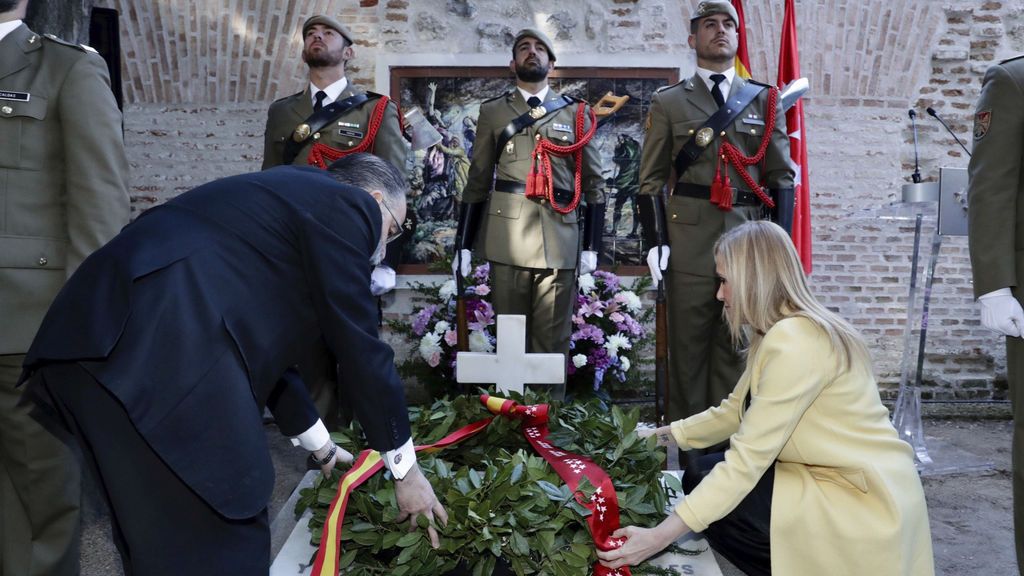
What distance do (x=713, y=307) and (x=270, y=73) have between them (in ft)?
10.9

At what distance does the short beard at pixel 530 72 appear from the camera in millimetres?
3980

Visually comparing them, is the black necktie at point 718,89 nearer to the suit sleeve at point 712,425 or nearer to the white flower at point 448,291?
the suit sleeve at point 712,425

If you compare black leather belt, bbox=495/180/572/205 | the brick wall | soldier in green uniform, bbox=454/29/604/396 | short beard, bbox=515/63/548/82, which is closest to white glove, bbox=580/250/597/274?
soldier in green uniform, bbox=454/29/604/396

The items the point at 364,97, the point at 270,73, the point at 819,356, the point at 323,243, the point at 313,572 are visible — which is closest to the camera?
the point at 323,243

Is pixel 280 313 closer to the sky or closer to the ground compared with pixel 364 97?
closer to the ground

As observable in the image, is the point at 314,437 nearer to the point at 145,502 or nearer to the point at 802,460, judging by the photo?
the point at 145,502

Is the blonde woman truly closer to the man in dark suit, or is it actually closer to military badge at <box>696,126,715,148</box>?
the man in dark suit

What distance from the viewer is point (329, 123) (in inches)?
148

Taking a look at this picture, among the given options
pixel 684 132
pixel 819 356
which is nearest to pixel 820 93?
pixel 684 132

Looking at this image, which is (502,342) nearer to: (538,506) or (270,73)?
(538,506)

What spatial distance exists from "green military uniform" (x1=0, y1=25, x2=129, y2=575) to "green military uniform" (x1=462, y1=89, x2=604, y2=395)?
6.20ft

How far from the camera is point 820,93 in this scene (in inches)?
214

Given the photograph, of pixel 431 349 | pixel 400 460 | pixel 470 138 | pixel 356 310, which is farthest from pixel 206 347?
pixel 470 138

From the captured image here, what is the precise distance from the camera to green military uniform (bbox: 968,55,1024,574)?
245 cm
